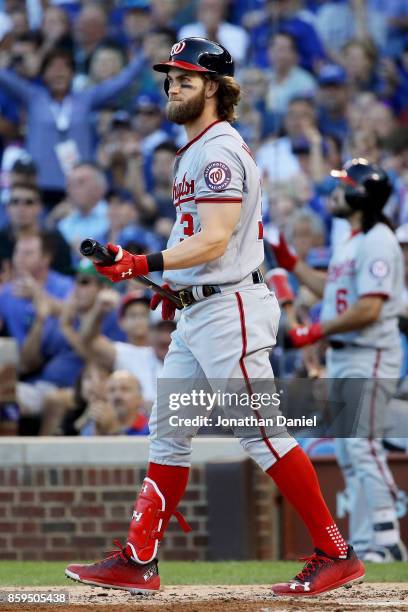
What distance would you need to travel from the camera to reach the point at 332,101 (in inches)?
461

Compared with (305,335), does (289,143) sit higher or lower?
higher

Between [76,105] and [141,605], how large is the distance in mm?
8347

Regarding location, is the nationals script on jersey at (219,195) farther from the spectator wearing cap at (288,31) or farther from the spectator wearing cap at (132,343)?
the spectator wearing cap at (288,31)

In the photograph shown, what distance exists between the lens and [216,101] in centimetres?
485

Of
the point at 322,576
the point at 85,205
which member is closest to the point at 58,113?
Result: the point at 85,205

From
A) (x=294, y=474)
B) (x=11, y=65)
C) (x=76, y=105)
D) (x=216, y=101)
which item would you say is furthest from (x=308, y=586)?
(x=11, y=65)

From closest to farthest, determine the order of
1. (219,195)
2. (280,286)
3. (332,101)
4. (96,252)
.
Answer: (96,252)
(219,195)
(280,286)
(332,101)

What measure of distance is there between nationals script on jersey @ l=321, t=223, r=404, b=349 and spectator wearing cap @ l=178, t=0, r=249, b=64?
16.7ft

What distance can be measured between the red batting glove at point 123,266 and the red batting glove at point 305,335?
2871mm

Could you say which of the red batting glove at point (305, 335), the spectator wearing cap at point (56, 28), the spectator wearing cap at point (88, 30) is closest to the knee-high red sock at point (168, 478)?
the red batting glove at point (305, 335)

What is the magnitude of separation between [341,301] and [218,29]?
5.69 meters

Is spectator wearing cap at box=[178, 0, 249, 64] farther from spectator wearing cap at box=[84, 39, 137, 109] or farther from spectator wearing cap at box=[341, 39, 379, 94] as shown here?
spectator wearing cap at box=[341, 39, 379, 94]

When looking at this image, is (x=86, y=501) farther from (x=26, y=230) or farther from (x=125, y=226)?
(x=125, y=226)

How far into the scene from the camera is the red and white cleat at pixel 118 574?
15.1 ft
